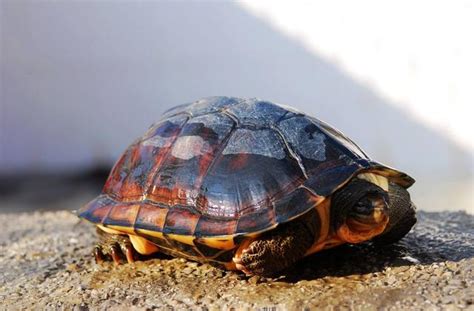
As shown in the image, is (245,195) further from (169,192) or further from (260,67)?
(260,67)

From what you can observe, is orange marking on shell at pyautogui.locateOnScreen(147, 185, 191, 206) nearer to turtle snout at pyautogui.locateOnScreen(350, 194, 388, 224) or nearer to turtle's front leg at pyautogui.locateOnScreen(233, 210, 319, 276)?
turtle's front leg at pyautogui.locateOnScreen(233, 210, 319, 276)

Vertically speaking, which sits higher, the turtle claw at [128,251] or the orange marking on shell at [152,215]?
the orange marking on shell at [152,215]

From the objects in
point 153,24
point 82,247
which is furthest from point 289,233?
point 153,24

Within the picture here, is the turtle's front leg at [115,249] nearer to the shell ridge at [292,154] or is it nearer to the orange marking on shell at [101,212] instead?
the orange marking on shell at [101,212]

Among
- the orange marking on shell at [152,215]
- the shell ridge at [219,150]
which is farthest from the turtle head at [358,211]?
the orange marking on shell at [152,215]

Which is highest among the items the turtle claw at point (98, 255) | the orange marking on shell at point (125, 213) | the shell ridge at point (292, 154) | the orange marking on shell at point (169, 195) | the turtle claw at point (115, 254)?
the shell ridge at point (292, 154)

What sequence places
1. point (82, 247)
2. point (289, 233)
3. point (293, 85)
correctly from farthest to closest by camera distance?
point (293, 85) → point (82, 247) → point (289, 233)
